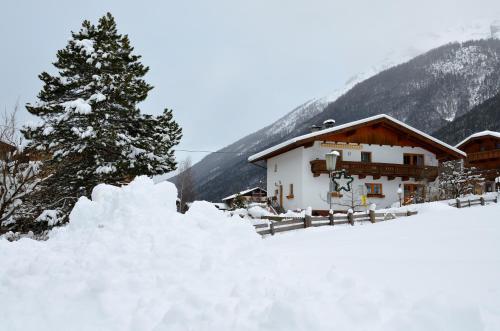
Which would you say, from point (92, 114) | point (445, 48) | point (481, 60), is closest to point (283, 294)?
point (92, 114)

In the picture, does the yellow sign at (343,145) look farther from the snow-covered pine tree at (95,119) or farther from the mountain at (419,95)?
the mountain at (419,95)

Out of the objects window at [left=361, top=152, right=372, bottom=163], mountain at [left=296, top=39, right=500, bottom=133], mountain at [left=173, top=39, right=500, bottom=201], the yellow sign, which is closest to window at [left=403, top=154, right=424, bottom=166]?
window at [left=361, top=152, right=372, bottom=163]

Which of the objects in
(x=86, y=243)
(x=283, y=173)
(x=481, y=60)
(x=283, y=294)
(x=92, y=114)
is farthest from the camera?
(x=481, y=60)

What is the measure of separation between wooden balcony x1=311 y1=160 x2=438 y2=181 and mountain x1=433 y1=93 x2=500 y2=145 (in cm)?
4097

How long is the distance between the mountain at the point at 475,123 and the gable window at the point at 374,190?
42590mm

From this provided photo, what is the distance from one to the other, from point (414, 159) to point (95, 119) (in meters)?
23.3

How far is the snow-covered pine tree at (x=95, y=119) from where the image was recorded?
18.9 metres

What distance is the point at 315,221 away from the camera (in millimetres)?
16844

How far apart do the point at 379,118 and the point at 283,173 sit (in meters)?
8.01

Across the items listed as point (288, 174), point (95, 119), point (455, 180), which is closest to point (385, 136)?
point (455, 180)

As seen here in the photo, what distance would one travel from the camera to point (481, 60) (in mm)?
145250

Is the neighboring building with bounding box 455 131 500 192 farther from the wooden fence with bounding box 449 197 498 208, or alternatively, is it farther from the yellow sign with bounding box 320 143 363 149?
the wooden fence with bounding box 449 197 498 208

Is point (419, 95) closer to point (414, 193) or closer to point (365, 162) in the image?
point (414, 193)

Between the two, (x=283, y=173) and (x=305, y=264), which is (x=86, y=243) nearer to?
(x=305, y=264)
